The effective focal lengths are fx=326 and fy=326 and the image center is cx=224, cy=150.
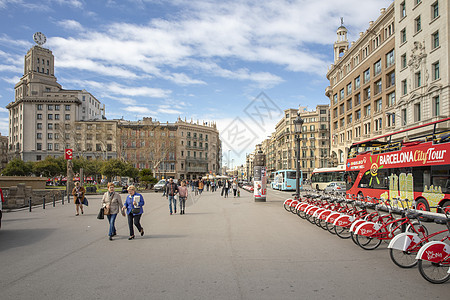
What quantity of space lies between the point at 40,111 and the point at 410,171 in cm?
8601

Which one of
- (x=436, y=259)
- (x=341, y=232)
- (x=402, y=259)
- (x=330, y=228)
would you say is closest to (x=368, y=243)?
(x=402, y=259)

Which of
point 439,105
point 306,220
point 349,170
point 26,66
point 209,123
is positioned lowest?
point 306,220

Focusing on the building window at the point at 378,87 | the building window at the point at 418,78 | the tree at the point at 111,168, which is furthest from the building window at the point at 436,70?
the tree at the point at 111,168

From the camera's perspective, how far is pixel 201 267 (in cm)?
625

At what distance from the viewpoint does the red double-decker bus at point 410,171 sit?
13367 mm

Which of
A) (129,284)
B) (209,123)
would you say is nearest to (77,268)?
(129,284)

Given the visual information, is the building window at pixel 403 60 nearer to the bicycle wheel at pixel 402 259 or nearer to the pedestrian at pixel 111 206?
the bicycle wheel at pixel 402 259

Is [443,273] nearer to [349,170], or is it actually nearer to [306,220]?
[306,220]

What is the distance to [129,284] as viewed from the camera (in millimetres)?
5297

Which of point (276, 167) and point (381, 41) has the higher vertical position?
point (381, 41)

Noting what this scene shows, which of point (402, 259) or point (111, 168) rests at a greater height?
point (111, 168)

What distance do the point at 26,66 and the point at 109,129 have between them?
105 ft

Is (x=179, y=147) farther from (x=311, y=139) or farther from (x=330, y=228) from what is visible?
(x=330, y=228)

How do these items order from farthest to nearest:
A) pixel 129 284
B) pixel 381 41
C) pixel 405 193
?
pixel 381 41 < pixel 405 193 < pixel 129 284
